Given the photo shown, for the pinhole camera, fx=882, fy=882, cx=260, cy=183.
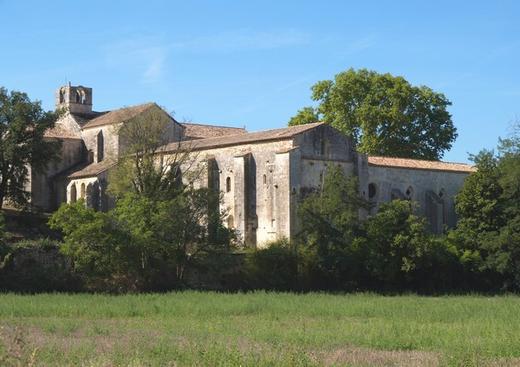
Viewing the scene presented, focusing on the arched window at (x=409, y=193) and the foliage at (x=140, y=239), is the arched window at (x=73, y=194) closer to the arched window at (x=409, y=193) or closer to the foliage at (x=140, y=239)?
the foliage at (x=140, y=239)

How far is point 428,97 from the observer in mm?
77562

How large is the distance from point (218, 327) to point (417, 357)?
8537 mm

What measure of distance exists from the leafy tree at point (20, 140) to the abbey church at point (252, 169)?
10.8ft

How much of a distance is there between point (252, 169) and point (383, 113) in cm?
2132

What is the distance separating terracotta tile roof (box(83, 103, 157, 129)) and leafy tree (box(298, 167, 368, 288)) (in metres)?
19.1

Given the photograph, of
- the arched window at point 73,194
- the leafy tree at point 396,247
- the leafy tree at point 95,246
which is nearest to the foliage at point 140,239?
the leafy tree at point 95,246

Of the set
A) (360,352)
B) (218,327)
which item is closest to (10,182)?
(218,327)

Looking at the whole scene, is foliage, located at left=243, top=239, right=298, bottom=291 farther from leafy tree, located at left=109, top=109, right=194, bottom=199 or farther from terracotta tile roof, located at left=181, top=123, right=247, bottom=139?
terracotta tile roof, located at left=181, top=123, right=247, bottom=139

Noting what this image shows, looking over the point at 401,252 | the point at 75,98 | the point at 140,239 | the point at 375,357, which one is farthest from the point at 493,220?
the point at 75,98

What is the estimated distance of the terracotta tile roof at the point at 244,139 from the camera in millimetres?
53897

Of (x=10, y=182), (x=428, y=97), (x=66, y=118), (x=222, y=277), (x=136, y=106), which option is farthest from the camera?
(x=428, y=97)

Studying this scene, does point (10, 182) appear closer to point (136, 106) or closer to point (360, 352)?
point (136, 106)

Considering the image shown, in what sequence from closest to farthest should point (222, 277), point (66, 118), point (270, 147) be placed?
point (222, 277)
point (270, 147)
point (66, 118)

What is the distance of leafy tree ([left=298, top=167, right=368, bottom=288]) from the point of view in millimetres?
48344
